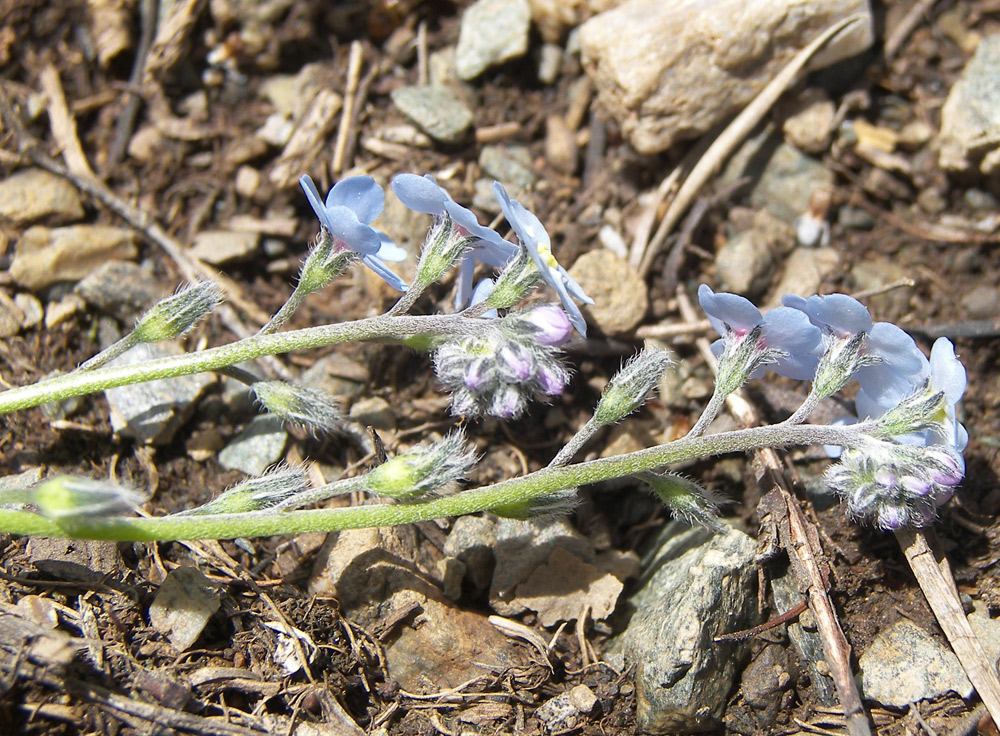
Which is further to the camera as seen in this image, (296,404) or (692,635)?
(296,404)

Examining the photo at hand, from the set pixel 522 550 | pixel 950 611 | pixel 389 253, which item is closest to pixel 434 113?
pixel 389 253

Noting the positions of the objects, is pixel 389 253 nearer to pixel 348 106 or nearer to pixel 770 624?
pixel 348 106

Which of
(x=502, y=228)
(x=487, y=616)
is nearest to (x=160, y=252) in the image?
(x=502, y=228)

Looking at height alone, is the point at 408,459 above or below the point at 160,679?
above

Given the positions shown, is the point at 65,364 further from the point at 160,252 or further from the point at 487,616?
the point at 487,616

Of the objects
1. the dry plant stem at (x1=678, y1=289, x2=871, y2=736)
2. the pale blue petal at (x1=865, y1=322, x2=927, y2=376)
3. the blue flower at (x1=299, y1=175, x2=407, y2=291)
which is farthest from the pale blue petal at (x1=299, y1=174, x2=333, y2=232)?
the pale blue petal at (x1=865, y1=322, x2=927, y2=376)

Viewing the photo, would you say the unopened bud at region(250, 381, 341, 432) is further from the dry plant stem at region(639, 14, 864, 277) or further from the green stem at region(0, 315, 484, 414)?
the dry plant stem at region(639, 14, 864, 277)
